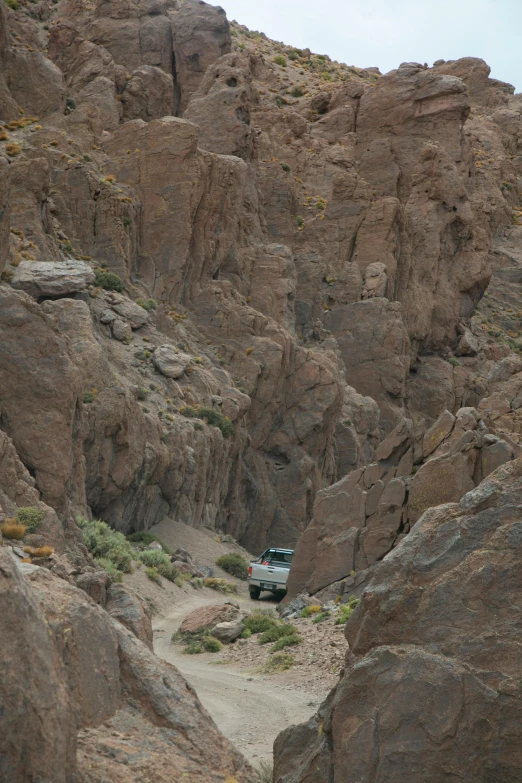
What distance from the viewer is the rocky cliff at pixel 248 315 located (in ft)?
64.5

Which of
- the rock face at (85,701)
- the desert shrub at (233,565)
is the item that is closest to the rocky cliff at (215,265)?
the desert shrub at (233,565)

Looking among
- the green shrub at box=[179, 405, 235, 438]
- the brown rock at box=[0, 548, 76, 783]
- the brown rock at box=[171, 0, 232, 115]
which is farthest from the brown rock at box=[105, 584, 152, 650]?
the brown rock at box=[171, 0, 232, 115]

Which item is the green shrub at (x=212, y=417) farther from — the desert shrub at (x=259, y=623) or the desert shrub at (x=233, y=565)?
the desert shrub at (x=259, y=623)

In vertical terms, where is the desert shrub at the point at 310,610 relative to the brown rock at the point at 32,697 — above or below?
below

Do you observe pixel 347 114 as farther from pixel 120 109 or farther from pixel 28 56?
pixel 28 56

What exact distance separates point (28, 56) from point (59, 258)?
19.4 meters

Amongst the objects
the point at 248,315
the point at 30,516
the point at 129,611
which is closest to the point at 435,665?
the point at 129,611

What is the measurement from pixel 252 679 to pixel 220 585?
566 inches

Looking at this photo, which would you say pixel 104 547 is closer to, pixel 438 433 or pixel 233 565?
pixel 233 565

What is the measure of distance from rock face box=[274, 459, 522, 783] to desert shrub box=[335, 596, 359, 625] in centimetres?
1122

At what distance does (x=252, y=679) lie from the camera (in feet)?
57.6

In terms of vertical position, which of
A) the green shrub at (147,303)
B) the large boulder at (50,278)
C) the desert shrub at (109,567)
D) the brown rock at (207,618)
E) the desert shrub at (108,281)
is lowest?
the brown rock at (207,618)

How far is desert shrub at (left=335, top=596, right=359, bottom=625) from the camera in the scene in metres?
20.9

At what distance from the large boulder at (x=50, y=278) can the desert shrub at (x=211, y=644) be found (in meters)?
17.5
